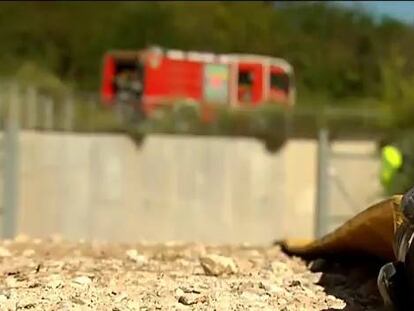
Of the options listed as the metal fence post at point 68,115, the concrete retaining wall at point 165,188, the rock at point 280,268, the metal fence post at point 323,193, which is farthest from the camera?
the metal fence post at point 68,115

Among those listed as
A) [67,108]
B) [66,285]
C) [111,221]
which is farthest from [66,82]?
[66,285]

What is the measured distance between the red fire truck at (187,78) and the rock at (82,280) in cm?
1969

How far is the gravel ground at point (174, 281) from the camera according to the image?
15.5 ft

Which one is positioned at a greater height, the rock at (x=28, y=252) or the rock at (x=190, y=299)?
the rock at (x=190, y=299)

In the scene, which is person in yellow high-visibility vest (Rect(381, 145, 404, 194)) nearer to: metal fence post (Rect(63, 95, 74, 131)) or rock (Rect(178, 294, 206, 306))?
metal fence post (Rect(63, 95, 74, 131))

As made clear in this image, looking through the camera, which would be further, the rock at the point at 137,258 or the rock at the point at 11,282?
the rock at the point at 137,258

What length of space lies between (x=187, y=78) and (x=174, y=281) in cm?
2128

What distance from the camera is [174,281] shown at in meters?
5.25

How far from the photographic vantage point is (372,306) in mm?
4980

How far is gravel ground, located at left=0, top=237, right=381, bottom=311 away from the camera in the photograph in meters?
4.73

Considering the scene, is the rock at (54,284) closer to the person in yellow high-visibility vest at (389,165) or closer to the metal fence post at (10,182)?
the metal fence post at (10,182)

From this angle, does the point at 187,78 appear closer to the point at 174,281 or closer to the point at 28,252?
the point at 28,252

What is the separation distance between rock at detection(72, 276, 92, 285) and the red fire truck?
19686mm

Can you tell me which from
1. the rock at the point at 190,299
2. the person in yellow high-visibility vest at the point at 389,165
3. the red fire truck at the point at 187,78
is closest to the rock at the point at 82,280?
the rock at the point at 190,299
